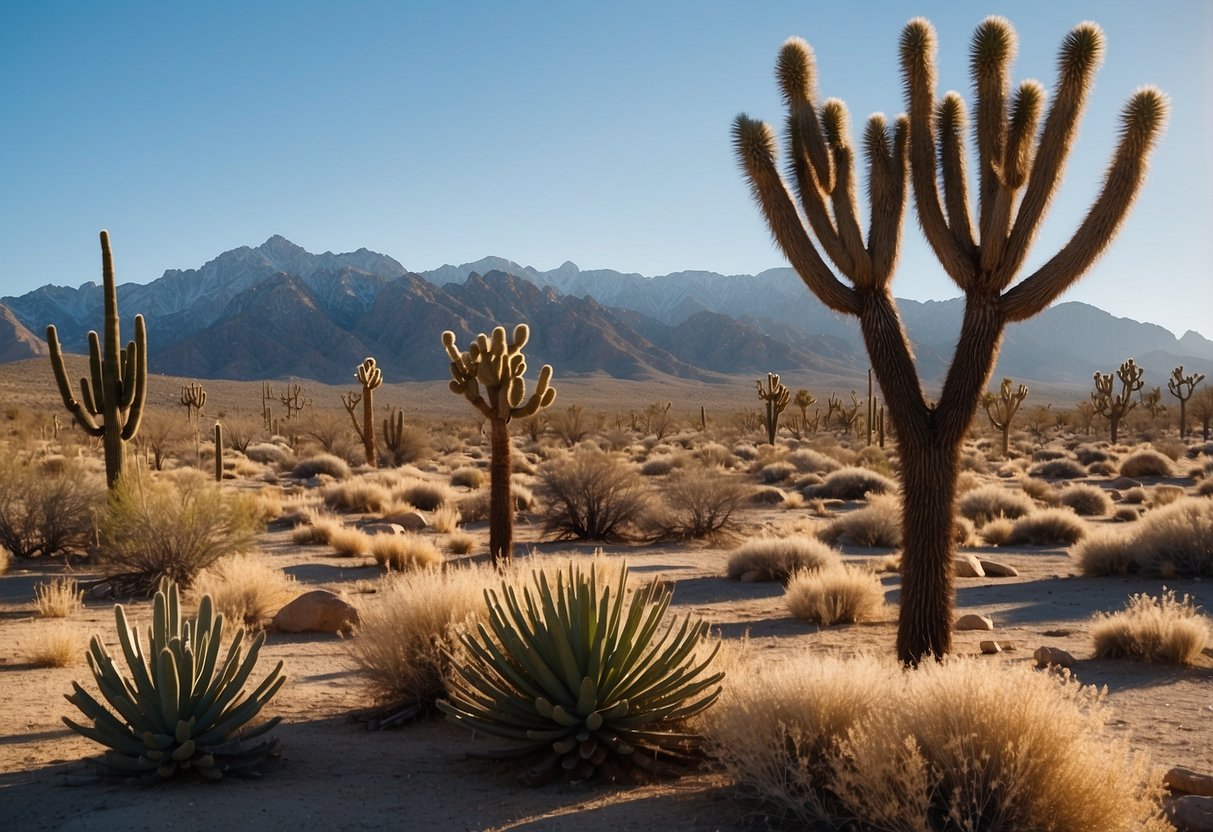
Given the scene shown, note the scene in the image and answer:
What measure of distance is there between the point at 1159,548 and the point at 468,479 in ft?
65.5

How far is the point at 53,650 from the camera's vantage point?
9.30m

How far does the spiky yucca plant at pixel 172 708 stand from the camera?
596cm

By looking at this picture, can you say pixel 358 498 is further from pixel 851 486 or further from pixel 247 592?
pixel 247 592

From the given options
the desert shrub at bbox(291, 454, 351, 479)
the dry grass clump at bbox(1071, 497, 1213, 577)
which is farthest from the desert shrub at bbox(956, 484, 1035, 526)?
the desert shrub at bbox(291, 454, 351, 479)

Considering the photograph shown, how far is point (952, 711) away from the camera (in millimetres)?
4906

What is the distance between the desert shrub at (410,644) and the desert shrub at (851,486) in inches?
781

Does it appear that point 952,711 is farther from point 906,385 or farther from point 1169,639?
point 1169,639

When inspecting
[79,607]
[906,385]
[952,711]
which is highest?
[906,385]

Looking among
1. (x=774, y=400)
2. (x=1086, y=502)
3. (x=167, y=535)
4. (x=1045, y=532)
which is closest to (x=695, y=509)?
(x=1045, y=532)

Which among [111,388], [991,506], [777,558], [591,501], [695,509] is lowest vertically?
[777,558]

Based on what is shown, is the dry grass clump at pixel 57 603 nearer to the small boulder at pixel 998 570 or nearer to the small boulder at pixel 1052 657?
the small boulder at pixel 1052 657

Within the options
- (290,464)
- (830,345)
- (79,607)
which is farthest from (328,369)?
(79,607)

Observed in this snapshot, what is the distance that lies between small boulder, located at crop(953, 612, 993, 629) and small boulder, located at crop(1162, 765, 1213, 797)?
5.33 metres

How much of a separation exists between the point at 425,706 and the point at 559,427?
44301 millimetres
